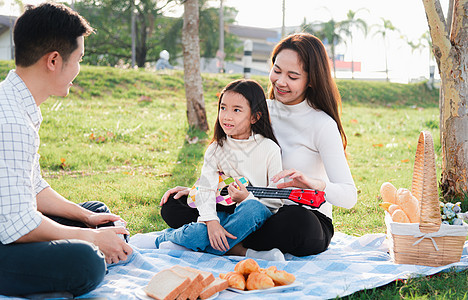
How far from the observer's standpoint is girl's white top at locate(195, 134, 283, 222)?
307cm

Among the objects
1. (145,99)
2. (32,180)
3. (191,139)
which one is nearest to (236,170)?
(32,180)

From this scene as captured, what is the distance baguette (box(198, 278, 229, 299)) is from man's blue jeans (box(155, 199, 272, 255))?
544mm

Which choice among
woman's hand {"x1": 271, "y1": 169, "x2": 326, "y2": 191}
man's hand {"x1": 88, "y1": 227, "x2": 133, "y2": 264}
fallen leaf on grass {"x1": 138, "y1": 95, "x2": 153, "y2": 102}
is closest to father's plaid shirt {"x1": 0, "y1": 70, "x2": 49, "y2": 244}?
man's hand {"x1": 88, "y1": 227, "x2": 133, "y2": 264}

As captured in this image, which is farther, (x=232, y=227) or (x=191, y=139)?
(x=191, y=139)

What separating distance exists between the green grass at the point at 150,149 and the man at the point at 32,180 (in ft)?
4.33

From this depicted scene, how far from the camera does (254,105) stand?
→ 10.2 ft

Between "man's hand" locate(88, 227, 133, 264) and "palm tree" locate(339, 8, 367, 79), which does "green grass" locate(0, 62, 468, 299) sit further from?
"palm tree" locate(339, 8, 367, 79)

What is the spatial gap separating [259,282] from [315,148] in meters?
1.12

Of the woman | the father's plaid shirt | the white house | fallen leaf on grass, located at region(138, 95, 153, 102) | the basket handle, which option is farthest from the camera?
Answer: the white house

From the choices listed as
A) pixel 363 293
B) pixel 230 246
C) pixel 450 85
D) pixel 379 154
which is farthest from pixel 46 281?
pixel 379 154

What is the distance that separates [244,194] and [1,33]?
30.8 meters

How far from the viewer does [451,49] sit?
430 centimetres

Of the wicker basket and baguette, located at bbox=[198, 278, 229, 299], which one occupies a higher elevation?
the wicker basket

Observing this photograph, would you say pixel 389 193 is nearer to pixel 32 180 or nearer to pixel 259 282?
pixel 259 282
